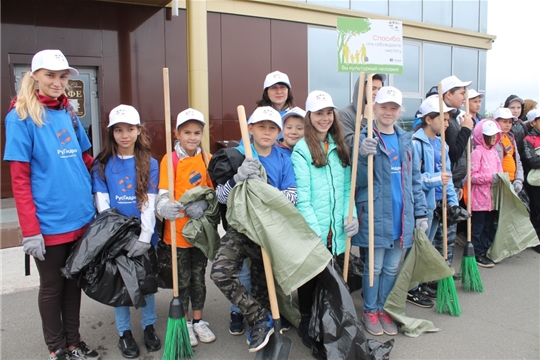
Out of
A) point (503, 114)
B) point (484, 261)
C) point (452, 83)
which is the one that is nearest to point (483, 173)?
point (503, 114)

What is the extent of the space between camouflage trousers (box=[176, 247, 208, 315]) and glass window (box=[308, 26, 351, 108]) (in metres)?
7.55

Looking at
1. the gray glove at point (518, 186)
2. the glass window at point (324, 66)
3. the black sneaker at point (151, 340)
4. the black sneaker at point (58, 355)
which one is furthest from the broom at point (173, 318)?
the glass window at point (324, 66)

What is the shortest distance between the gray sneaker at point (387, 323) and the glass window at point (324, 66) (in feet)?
24.4

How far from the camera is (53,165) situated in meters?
2.87

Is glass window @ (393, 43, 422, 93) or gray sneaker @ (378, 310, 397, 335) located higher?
glass window @ (393, 43, 422, 93)

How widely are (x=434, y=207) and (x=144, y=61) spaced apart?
6379 millimetres

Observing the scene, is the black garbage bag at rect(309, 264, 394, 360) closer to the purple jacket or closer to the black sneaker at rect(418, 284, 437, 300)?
the black sneaker at rect(418, 284, 437, 300)

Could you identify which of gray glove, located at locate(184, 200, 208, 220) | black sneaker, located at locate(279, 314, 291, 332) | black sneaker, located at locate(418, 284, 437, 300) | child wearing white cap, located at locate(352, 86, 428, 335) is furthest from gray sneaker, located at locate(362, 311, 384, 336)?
gray glove, located at locate(184, 200, 208, 220)

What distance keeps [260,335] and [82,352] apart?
1362mm

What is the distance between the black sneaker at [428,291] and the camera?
428cm

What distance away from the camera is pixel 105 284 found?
2.96 m

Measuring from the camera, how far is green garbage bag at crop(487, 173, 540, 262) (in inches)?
207

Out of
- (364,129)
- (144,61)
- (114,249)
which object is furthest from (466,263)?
(144,61)

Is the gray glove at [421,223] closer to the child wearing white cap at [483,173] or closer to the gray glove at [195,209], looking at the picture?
the gray glove at [195,209]
